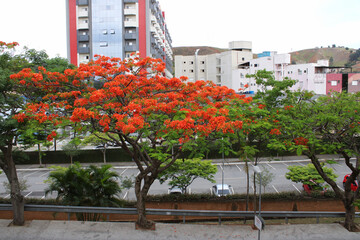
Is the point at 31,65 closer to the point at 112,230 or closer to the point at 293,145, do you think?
the point at 112,230

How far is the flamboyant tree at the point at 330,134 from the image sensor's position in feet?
38.0

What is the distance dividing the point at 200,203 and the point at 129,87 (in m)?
6.57

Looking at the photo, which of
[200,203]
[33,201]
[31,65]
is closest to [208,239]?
[200,203]

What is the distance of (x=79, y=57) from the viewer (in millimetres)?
43156

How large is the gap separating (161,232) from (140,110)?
4.23m

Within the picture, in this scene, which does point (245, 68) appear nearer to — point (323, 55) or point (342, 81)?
point (342, 81)

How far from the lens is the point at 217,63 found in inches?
2416

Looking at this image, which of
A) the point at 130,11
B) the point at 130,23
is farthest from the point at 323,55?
the point at 130,23

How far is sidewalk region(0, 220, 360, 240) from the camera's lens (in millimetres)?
10250

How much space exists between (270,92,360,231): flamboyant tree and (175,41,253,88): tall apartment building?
44.9m

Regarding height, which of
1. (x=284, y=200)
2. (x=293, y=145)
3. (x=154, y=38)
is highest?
(x=154, y=38)

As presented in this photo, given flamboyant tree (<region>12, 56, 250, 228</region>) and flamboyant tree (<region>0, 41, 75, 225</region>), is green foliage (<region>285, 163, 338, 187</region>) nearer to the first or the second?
flamboyant tree (<region>12, 56, 250, 228</region>)

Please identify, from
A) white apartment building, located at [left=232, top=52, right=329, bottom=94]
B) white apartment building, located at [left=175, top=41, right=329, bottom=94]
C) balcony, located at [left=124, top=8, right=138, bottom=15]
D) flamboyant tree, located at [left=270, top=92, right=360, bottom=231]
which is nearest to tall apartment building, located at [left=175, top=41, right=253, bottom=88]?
white apartment building, located at [left=175, top=41, right=329, bottom=94]

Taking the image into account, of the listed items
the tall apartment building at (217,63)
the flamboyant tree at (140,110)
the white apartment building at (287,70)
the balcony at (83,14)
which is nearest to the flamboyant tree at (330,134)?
the flamboyant tree at (140,110)
